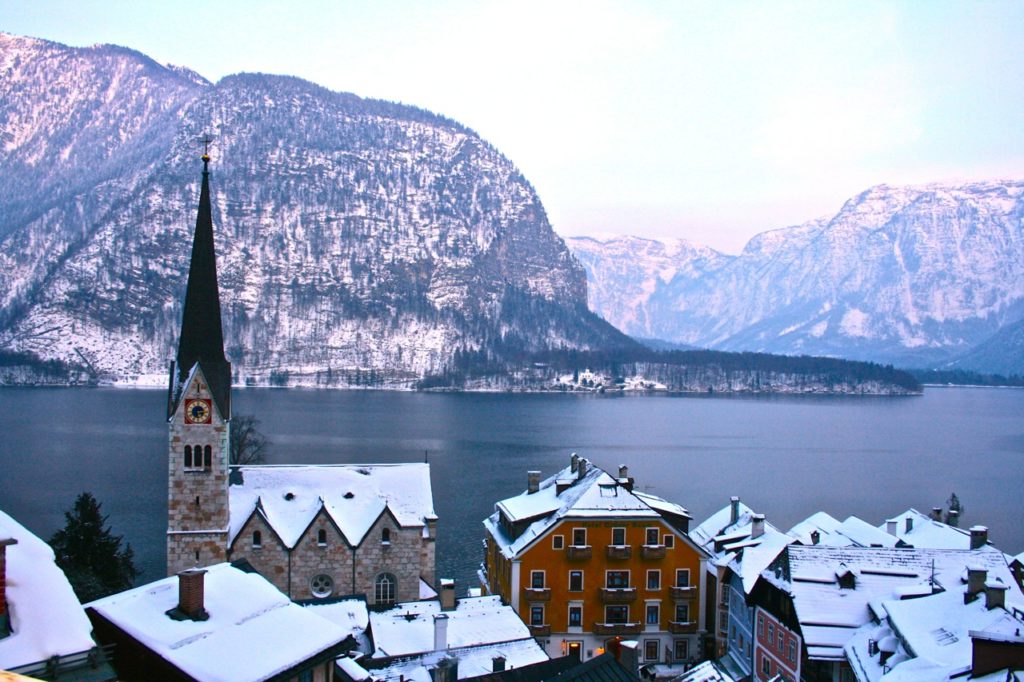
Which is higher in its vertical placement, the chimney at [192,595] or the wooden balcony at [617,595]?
the chimney at [192,595]

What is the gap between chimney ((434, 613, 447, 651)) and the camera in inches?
1373

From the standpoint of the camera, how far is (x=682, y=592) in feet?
152

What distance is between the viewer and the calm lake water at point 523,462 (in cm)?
8469

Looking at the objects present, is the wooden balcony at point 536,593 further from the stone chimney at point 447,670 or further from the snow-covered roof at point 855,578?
the stone chimney at point 447,670

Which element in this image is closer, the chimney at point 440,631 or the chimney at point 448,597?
the chimney at point 440,631

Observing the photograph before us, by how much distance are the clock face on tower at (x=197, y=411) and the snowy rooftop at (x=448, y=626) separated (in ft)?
39.1

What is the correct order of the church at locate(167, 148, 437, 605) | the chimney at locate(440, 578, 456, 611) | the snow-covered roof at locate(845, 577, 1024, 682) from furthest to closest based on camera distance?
the church at locate(167, 148, 437, 605)
the chimney at locate(440, 578, 456, 611)
the snow-covered roof at locate(845, 577, 1024, 682)

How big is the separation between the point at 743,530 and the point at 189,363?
26.8 m

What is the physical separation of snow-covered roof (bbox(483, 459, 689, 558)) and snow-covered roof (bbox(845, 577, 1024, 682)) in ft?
44.7

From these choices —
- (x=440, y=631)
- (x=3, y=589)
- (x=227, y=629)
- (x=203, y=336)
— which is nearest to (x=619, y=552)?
(x=440, y=631)

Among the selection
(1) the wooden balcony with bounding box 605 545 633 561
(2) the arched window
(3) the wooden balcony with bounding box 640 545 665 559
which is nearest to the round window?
(2) the arched window

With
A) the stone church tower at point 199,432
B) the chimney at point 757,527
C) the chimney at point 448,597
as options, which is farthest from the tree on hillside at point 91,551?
the chimney at point 757,527

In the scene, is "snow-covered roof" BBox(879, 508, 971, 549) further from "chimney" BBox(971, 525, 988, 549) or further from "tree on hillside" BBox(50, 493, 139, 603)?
"tree on hillside" BBox(50, 493, 139, 603)

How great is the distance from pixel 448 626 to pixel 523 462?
284 ft
